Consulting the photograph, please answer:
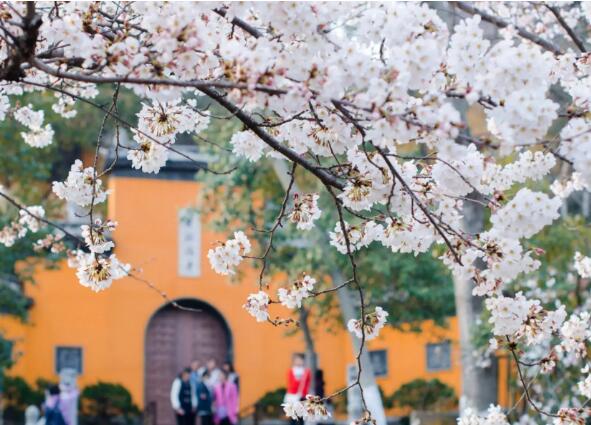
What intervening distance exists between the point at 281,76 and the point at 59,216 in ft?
45.4

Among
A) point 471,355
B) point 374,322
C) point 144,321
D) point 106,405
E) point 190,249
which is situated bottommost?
point 374,322

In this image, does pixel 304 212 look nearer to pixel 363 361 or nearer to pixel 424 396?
pixel 363 361

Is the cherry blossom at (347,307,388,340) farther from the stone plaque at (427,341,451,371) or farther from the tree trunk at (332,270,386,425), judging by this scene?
the stone plaque at (427,341,451,371)

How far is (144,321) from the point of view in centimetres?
2345

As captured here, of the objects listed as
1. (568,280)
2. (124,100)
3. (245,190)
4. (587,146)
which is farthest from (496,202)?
(124,100)

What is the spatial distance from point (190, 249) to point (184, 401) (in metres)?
7.52

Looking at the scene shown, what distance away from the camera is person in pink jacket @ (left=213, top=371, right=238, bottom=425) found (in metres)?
16.8

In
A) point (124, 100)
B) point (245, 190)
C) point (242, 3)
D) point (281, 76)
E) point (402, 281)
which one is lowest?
point (281, 76)

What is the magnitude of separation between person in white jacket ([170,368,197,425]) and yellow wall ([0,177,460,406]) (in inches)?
236

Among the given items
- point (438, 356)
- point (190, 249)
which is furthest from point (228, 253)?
point (438, 356)

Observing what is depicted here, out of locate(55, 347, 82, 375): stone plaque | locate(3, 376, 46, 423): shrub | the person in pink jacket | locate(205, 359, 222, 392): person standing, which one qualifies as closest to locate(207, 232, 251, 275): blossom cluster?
the person in pink jacket

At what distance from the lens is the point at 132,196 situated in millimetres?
23578

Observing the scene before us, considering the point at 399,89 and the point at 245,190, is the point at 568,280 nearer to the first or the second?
the point at 245,190

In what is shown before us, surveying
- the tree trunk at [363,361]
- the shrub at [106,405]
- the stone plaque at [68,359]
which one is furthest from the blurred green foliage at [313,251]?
the stone plaque at [68,359]
